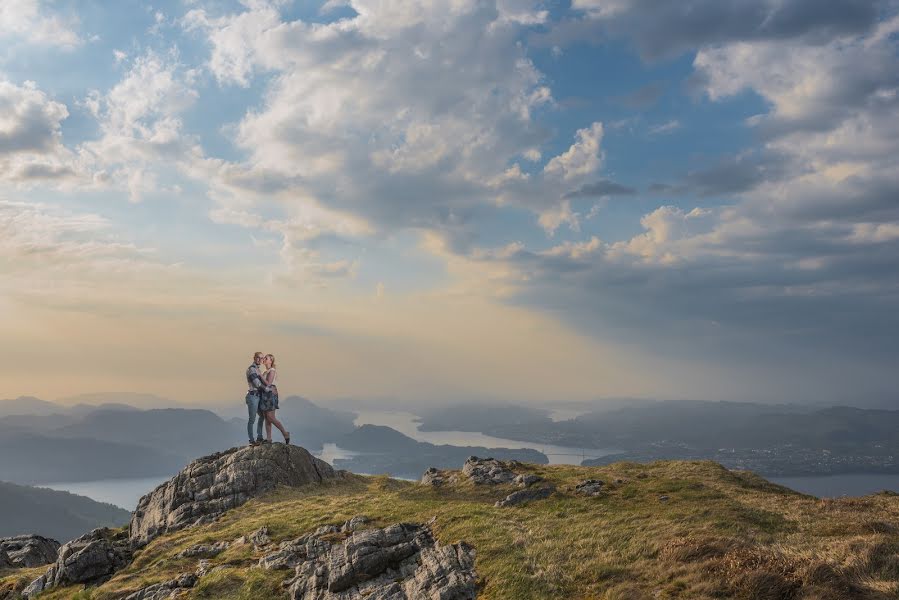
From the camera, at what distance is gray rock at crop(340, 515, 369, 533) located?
25.7 meters

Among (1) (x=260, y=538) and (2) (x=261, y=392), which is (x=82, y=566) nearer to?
(1) (x=260, y=538)

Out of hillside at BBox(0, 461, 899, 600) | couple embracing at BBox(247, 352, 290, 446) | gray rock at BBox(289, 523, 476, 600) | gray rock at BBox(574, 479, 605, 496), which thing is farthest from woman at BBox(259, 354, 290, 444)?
gray rock at BBox(574, 479, 605, 496)

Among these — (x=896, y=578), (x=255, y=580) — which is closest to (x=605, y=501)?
(x=896, y=578)

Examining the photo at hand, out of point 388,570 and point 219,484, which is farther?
point 219,484

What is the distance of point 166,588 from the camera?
22.0 m

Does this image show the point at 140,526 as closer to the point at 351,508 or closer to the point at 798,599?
the point at 351,508

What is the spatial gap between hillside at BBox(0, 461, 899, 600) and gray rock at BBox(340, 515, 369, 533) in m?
0.66

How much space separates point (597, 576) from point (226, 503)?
108 ft

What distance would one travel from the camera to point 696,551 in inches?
634

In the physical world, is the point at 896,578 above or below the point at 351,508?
above

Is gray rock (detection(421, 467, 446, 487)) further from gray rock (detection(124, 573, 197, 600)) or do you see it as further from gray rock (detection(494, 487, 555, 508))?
gray rock (detection(124, 573, 197, 600))

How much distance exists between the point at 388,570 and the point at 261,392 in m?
28.3

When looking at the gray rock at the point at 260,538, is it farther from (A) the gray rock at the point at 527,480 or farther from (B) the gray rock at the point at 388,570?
(A) the gray rock at the point at 527,480

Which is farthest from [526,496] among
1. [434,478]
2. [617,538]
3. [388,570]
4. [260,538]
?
[260,538]
